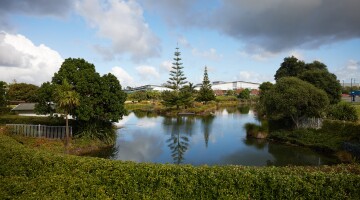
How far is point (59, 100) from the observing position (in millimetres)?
23438

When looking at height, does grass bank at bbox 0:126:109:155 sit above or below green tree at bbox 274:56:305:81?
below

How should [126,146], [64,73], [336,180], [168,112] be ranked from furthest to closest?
[168,112], [126,146], [64,73], [336,180]

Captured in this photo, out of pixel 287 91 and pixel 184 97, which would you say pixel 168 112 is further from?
pixel 287 91

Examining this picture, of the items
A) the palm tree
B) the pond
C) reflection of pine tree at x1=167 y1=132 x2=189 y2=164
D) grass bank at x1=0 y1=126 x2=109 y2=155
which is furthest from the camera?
reflection of pine tree at x1=167 y1=132 x2=189 y2=164

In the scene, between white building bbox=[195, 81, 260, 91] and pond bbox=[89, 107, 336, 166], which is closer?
pond bbox=[89, 107, 336, 166]

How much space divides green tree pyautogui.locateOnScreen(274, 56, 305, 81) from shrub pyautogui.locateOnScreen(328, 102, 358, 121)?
28956 millimetres

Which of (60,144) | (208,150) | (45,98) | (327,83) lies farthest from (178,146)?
(327,83)

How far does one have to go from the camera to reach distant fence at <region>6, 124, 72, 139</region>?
25547 mm

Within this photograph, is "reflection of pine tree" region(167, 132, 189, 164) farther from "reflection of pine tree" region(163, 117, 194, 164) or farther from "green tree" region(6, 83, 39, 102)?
"green tree" region(6, 83, 39, 102)

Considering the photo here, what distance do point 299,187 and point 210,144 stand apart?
1957 cm

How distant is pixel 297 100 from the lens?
29.0 m

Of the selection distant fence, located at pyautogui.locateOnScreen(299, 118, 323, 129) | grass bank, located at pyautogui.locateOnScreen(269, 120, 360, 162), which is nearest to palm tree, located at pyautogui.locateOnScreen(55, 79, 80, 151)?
grass bank, located at pyautogui.locateOnScreen(269, 120, 360, 162)

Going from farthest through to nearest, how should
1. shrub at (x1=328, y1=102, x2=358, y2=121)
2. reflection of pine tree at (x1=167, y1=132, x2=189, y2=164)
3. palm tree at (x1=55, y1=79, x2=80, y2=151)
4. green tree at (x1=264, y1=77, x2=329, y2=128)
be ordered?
shrub at (x1=328, y1=102, x2=358, y2=121)
green tree at (x1=264, y1=77, x2=329, y2=128)
reflection of pine tree at (x1=167, y1=132, x2=189, y2=164)
palm tree at (x1=55, y1=79, x2=80, y2=151)

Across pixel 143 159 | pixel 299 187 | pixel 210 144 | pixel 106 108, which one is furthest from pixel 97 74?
pixel 299 187
